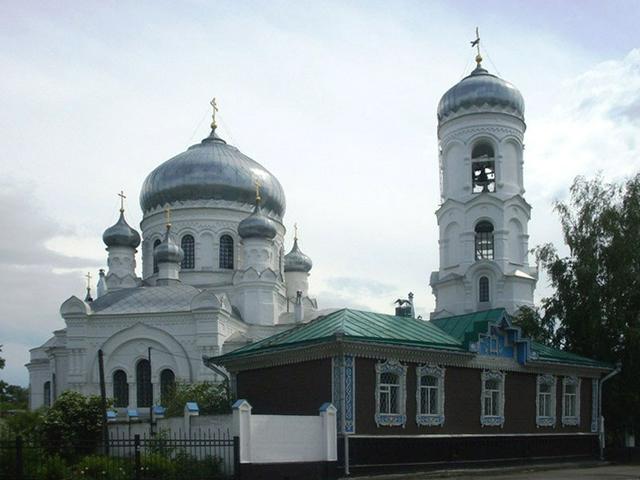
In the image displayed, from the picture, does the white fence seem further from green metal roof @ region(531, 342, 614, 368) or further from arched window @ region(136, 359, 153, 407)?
arched window @ region(136, 359, 153, 407)

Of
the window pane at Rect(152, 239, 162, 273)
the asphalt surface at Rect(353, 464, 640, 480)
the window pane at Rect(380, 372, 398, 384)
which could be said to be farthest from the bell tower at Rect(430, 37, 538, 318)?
the window pane at Rect(380, 372, 398, 384)

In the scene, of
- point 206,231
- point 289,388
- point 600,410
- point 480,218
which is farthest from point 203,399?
point 206,231

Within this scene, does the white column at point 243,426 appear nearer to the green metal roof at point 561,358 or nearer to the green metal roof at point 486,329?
the green metal roof at point 486,329

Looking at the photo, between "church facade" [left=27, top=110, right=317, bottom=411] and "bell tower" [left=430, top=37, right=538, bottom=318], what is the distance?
8.04 metres

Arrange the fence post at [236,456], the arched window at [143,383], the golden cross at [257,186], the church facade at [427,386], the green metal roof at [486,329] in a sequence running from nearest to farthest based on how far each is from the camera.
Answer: the fence post at [236,456]
the church facade at [427,386]
the green metal roof at [486,329]
the arched window at [143,383]
the golden cross at [257,186]

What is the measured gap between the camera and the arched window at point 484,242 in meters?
38.3

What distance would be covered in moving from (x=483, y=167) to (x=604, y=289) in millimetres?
11154

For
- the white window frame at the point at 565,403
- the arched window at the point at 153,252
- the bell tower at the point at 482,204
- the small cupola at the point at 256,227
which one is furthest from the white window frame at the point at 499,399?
the arched window at the point at 153,252

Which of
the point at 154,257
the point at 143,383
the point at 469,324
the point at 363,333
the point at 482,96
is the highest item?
the point at 482,96

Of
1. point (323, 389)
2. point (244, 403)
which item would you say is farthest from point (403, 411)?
point (244, 403)

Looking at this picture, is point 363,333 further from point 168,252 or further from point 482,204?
point 168,252

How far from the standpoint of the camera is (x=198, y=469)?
58.3 ft

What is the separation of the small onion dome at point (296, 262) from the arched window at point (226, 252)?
5006 mm

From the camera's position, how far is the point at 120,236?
→ 148ft
